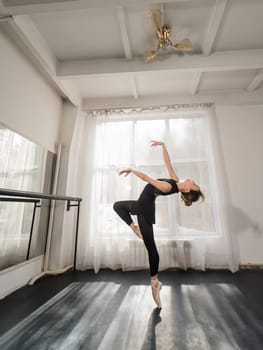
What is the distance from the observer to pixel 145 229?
1779 millimetres

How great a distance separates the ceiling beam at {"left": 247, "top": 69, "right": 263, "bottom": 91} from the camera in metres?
2.81

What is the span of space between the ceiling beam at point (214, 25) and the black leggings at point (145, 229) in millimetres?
2201

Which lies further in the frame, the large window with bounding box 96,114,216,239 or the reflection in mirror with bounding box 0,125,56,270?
the large window with bounding box 96,114,216,239

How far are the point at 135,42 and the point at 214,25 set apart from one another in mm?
929

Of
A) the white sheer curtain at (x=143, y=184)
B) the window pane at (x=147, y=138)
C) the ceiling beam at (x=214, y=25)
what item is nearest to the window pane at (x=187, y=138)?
the white sheer curtain at (x=143, y=184)

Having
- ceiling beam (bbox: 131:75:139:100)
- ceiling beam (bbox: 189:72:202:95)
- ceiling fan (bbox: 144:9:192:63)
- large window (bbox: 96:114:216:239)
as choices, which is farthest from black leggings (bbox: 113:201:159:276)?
ceiling beam (bbox: 189:72:202:95)

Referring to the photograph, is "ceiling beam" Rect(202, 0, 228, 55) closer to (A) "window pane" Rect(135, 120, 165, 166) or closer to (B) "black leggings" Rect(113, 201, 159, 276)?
(A) "window pane" Rect(135, 120, 165, 166)

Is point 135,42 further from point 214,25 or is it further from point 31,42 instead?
point 31,42

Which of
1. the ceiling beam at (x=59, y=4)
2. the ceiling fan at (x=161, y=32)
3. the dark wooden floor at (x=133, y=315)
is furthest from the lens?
the ceiling fan at (x=161, y=32)

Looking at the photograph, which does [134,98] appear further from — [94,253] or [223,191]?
[94,253]

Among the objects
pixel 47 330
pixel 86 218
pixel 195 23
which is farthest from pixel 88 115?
pixel 47 330

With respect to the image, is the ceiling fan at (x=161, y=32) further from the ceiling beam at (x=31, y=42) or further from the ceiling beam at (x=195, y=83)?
the ceiling beam at (x=31, y=42)

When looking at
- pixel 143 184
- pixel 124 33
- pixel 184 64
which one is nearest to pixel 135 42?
pixel 124 33

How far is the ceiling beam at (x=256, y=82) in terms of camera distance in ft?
9.23
